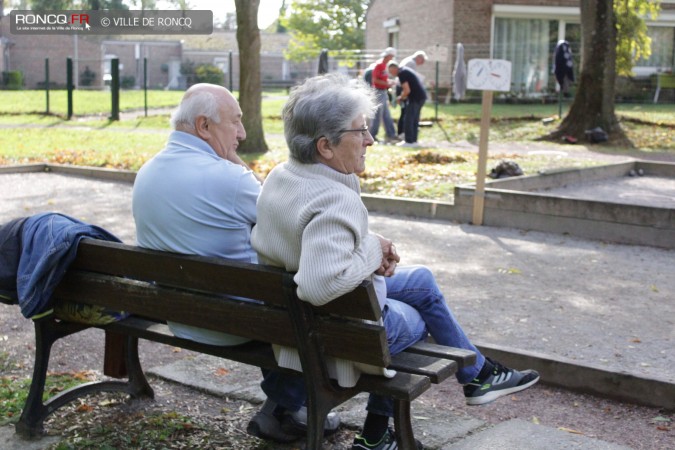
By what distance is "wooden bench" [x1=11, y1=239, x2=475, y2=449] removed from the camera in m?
3.21

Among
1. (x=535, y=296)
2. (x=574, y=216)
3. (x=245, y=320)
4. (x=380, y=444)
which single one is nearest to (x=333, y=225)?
(x=245, y=320)

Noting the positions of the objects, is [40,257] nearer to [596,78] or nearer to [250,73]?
[250,73]

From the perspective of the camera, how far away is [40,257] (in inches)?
152

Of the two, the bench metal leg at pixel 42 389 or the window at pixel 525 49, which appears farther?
the window at pixel 525 49

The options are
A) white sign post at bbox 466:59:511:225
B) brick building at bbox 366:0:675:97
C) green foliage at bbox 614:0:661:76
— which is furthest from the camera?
brick building at bbox 366:0:675:97

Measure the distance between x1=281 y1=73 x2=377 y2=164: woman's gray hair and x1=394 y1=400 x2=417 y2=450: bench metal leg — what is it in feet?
3.11

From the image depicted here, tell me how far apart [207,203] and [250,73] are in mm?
12871

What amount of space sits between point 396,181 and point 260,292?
859cm

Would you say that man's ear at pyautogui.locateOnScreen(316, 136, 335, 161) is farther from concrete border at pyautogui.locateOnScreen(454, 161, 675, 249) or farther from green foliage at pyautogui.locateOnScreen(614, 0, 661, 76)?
Result: green foliage at pyautogui.locateOnScreen(614, 0, 661, 76)

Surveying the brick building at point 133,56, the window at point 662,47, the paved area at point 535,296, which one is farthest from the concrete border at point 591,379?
the brick building at point 133,56

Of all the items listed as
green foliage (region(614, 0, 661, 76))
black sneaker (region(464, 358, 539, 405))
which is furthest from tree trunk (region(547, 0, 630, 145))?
black sneaker (region(464, 358, 539, 405))

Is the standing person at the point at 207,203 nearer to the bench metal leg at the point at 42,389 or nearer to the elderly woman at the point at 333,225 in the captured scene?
the elderly woman at the point at 333,225

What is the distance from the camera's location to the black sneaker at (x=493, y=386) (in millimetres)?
3955

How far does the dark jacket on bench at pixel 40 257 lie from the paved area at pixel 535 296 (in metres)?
0.68
